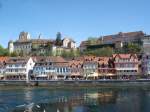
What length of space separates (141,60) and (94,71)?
1549cm

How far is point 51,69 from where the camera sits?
116 metres

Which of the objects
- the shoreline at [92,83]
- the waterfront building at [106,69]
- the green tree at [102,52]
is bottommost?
the shoreline at [92,83]

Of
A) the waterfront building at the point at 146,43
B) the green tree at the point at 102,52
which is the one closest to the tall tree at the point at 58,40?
the green tree at the point at 102,52

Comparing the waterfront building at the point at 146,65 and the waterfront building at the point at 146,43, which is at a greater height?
the waterfront building at the point at 146,43

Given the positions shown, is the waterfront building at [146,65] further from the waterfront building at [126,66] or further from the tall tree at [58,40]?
the tall tree at [58,40]

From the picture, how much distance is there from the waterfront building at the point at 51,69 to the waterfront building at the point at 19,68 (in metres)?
2.53

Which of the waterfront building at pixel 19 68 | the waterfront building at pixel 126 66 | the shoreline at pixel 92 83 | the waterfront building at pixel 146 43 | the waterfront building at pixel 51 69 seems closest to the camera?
the shoreline at pixel 92 83

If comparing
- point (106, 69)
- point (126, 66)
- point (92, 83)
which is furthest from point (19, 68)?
point (126, 66)

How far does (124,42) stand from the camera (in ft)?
493

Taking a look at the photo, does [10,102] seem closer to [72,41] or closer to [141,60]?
[141,60]

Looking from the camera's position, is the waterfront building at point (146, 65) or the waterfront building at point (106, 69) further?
the waterfront building at point (146, 65)

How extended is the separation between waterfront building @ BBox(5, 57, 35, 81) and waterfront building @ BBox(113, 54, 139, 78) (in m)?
26.2

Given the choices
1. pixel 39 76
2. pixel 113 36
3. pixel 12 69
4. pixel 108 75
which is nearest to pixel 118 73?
pixel 108 75

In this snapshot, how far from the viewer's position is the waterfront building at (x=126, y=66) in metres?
113
